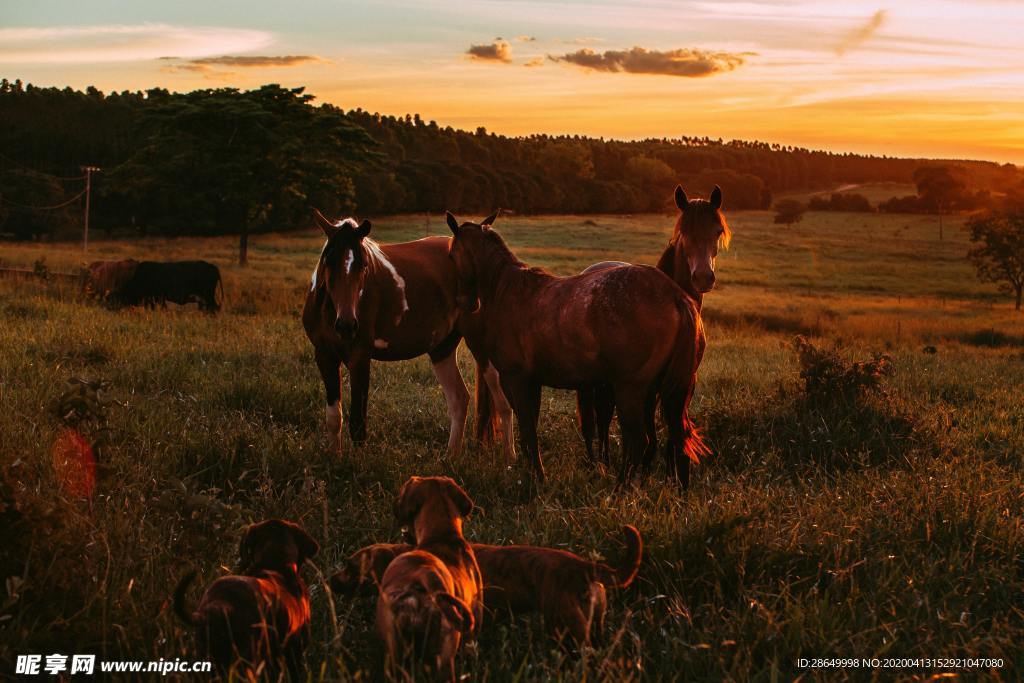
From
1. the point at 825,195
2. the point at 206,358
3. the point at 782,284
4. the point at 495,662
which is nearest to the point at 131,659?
the point at 495,662

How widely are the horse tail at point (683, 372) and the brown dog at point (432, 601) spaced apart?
3.20m

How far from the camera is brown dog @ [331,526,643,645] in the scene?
3623 mm

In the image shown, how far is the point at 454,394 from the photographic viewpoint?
8.83m

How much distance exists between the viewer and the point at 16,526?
3.92m

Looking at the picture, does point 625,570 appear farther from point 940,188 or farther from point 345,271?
point 940,188

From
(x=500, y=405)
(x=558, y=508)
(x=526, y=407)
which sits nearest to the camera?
(x=558, y=508)

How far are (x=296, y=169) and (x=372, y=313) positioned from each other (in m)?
48.3

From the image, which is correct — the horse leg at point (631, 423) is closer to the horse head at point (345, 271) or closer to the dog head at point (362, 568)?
the horse head at point (345, 271)

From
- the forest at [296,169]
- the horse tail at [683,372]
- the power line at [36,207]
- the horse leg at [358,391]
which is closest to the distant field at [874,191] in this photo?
the forest at [296,169]

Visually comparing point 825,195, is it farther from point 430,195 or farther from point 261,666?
point 261,666

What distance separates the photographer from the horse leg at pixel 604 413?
7.57 m

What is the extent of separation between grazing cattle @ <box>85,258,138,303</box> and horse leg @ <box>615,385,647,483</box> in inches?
657

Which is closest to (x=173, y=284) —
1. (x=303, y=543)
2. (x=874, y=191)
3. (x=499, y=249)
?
(x=499, y=249)

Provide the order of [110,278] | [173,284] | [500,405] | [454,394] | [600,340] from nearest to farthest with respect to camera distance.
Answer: [600,340] < [500,405] < [454,394] < [110,278] < [173,284]
